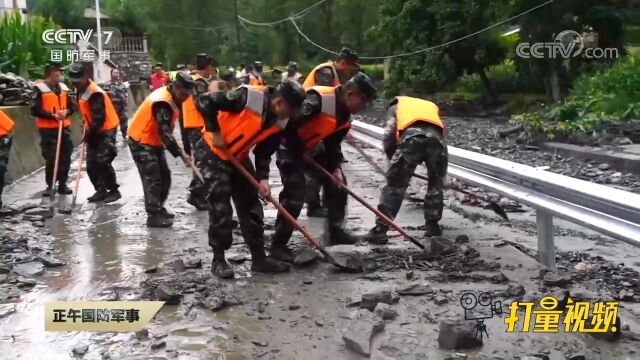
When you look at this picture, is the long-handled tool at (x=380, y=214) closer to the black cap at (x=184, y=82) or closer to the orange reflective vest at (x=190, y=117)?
the black cap at (x=184, y=82)

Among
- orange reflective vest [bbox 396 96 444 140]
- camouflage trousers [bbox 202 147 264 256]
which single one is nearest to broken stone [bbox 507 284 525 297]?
camouflage trousers [bbox 202 147 264 256]

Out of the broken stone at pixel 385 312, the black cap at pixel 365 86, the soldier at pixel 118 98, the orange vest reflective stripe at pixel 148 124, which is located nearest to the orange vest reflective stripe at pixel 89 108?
the orange vest reflective stripe at pixel 148 124

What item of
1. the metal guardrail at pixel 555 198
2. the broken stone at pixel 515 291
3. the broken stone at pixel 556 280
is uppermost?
the metal guardrail at pixel 555 198

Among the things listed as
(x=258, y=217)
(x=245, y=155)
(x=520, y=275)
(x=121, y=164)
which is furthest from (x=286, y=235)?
(x=121, y=164)

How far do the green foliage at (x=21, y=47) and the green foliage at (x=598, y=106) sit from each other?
1039cm

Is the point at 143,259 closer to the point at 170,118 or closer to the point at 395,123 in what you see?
the point at 170,118

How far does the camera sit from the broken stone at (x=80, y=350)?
138 inches

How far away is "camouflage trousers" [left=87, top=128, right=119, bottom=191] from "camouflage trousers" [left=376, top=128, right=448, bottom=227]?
3903 millimetres

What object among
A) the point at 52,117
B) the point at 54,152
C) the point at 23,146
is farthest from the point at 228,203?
the point at 23,146

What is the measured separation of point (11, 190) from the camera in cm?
929

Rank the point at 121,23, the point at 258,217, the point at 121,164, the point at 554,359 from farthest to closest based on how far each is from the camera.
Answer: the point at 121,23, the point at 121,164, the point at 258,217, the point at 554,359

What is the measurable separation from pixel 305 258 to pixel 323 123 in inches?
42.2

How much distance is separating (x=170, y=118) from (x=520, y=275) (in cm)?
382

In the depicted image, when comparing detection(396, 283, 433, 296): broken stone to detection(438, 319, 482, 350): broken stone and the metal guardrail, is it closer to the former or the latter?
detection(438, 319, 482, 350): broken stone
